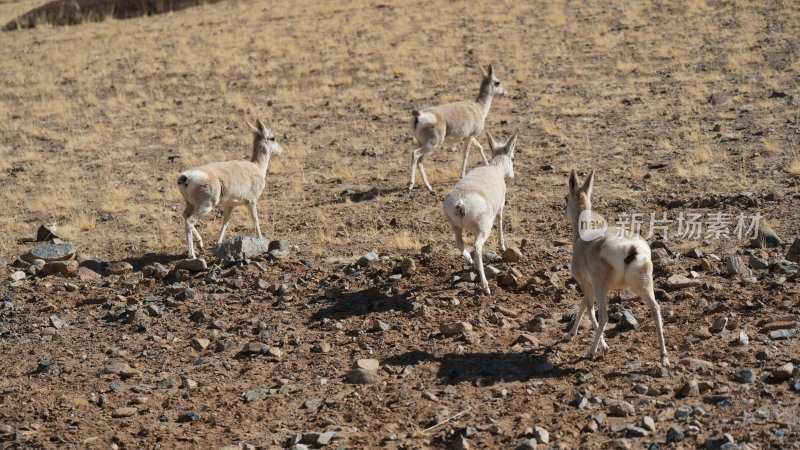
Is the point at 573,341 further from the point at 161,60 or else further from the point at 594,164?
the point at 161,60

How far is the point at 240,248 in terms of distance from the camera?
1218cm

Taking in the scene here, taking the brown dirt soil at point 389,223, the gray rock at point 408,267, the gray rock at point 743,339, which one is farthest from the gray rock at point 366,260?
the gray rock at point 743,339

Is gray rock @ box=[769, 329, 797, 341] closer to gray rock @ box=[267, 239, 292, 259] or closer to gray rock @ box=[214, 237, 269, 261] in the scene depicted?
gray rock @ box=[267, 239, 292, 259]

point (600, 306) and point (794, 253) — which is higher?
point (600, 306)

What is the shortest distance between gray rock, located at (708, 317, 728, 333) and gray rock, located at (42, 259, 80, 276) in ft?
25.2

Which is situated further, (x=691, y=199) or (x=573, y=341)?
(x=691, y=199)

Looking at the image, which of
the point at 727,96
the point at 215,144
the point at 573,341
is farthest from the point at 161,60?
the point at 573,341

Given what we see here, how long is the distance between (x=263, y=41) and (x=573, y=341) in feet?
76.1

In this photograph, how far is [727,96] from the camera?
67.4 feet

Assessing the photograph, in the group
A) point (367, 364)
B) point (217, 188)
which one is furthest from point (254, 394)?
point (217, 188)

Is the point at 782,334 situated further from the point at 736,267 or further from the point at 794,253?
the point at 794,253

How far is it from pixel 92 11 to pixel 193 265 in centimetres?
2923

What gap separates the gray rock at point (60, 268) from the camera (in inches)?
487

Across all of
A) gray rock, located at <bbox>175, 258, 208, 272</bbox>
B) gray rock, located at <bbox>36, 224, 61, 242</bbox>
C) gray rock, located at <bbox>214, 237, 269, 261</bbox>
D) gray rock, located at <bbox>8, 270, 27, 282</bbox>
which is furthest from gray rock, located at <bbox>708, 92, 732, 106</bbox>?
gray rock, located at <bbox>8, 270, 27, 282</bbox>
